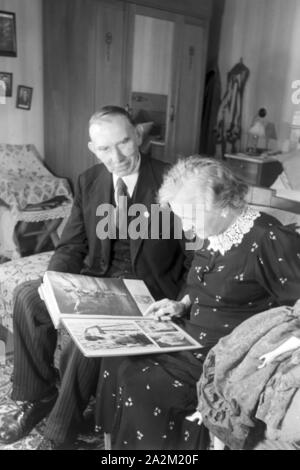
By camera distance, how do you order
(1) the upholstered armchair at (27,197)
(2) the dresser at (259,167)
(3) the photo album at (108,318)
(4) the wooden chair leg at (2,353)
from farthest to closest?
1. (2) the dresser at (259,167)
2. (1) the upholstered armchair at (27,197)
3. (4) the wooden chair leg at (2,353)
4. (3) the photo album at (108,318)

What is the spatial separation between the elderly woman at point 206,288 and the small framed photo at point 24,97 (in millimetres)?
2271

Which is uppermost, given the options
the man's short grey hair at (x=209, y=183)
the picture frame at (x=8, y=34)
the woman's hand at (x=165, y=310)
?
the picture frame at (x=8, y=34)

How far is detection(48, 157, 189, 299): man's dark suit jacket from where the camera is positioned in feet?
5.29

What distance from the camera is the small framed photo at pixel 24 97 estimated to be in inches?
126

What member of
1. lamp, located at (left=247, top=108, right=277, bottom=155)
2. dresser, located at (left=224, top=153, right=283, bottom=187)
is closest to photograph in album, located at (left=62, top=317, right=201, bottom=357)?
dresser, located at (left=224, top=153, right=283, bottom=187)

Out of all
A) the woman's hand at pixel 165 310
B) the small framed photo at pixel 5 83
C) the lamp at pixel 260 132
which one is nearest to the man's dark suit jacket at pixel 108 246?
the woman's hand at pixel 165 310

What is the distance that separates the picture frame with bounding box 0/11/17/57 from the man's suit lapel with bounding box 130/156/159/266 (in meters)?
1.92

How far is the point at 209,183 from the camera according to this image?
1166mm

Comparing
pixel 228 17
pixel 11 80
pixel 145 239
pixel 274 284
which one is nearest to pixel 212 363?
pixel 274 284

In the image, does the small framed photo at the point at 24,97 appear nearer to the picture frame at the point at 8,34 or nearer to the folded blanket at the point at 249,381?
the picture frame at the point at 8,34

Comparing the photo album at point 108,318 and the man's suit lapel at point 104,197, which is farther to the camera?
the man's suit lapel at point 104,197

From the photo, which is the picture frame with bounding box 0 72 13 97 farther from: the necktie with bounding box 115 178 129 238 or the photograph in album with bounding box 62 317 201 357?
the photograph in album with bounding box 62 317 201 357

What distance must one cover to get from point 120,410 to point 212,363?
28 cm

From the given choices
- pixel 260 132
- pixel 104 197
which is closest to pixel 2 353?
pixel 104 197
